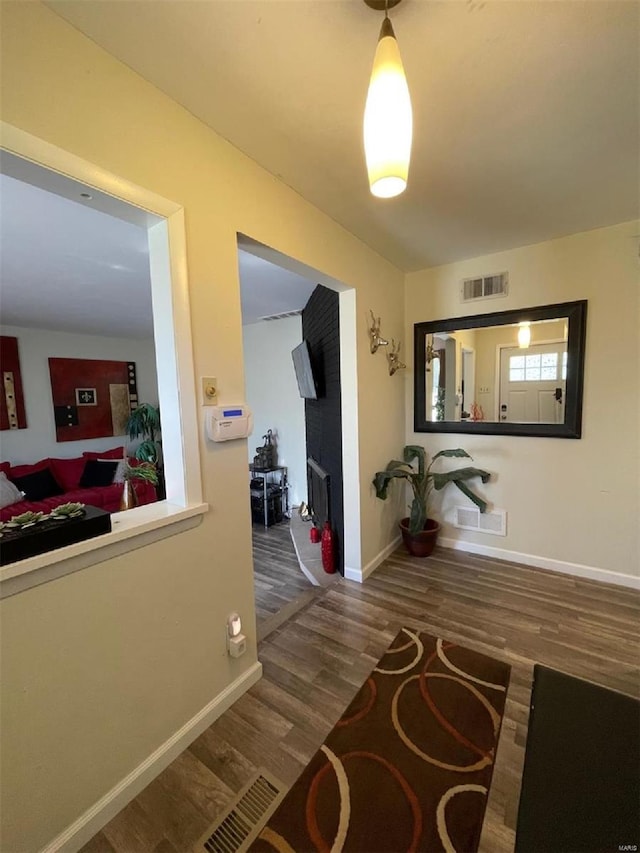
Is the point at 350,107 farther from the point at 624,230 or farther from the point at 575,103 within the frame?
the point at 624,230

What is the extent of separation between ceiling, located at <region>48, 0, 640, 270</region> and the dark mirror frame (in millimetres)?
780

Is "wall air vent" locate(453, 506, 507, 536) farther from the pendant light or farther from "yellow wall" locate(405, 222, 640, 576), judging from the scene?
the pendant light

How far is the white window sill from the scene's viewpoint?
936mm

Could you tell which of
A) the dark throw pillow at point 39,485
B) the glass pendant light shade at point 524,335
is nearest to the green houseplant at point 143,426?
the dark throw pillow at point 39,485

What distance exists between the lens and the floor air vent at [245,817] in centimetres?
109

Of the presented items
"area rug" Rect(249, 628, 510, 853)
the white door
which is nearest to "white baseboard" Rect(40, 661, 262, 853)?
"area rug" Rect(249, 628, 510, 853)

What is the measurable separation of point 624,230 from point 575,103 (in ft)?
4.80

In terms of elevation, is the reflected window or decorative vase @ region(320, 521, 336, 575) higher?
the reflected window

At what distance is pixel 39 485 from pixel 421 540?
427 cm

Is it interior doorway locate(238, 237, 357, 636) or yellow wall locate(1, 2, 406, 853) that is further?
interior doorway locate(238, 237, 357, 636)

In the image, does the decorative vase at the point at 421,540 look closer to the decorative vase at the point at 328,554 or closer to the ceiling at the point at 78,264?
the decorative vase at the point at 328,554

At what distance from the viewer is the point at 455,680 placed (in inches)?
65.9

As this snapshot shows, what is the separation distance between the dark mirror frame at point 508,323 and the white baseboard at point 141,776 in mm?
2396

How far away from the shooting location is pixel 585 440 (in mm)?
2518
